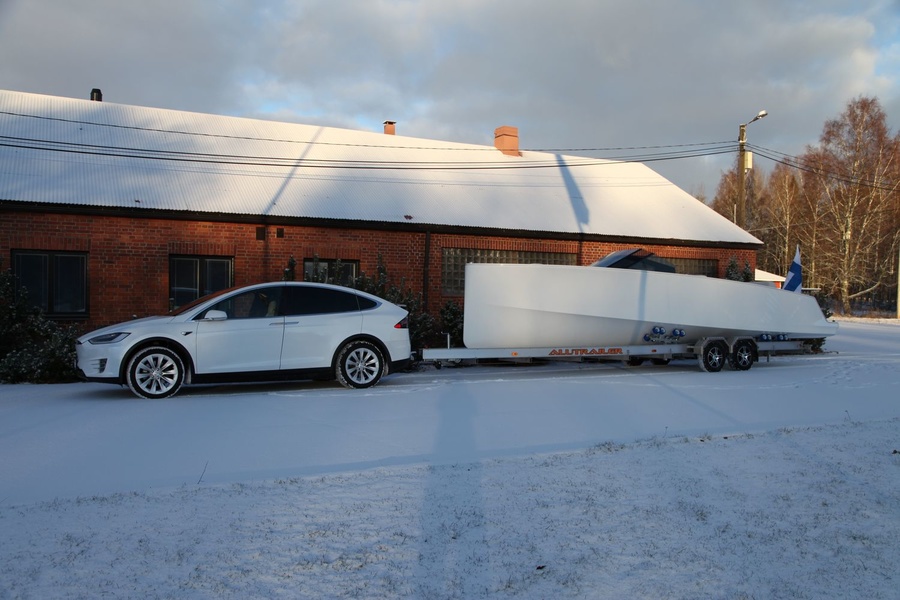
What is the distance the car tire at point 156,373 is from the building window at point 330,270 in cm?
463

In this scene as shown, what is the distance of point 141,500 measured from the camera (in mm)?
4883

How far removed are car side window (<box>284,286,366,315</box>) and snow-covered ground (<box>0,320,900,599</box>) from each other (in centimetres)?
133


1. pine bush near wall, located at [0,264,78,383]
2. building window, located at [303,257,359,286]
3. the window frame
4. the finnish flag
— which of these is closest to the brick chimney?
building window, located at [303,257,359,286]

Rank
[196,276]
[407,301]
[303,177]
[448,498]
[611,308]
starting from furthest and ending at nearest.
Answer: [303,177] → [196,276] → [407,301] → [611,308] → [448,498]

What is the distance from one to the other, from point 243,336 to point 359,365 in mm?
1656

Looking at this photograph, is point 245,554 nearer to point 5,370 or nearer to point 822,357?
point 5,370

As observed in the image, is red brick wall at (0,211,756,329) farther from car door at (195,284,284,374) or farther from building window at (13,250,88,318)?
car door at (195,284,284,374)

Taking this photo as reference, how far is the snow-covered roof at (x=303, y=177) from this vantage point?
48.7 ft

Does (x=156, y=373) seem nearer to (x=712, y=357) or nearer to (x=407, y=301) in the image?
(x=407, y=301)

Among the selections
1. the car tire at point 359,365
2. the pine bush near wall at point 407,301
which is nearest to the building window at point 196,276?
the pine bush near wall at point 407,301

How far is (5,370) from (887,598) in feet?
38.2

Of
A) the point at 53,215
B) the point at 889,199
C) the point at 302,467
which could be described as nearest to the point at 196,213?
the point at 53,215

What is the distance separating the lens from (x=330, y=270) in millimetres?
15617

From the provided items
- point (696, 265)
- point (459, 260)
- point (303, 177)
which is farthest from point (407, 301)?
point (696, 265)
